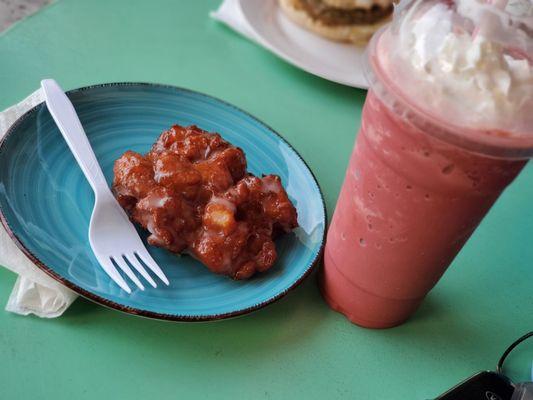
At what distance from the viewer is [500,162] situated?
2.49 feet

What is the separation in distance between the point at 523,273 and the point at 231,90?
2.50ft

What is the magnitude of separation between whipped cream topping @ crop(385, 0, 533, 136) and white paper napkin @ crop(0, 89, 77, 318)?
1.87 ft

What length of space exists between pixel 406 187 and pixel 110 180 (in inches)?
21.5

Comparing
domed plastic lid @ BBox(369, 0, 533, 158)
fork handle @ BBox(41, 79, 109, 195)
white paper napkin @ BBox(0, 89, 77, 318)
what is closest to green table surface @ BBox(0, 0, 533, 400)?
white paper napkin @ BBox(0, 89, 77, 318)

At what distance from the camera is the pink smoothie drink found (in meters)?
0.74

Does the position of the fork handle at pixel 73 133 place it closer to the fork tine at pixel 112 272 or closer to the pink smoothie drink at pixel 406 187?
the fork tine at pixel 112 272

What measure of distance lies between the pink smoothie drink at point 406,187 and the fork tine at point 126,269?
312 mm

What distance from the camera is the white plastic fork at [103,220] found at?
0.93 meters

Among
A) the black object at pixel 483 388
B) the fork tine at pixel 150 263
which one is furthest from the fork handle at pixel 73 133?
the black object at pixel 483 388

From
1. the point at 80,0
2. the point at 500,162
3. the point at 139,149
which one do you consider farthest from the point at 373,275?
the point at 80,0

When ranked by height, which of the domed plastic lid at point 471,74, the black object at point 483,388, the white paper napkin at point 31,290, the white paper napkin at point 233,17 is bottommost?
the white paper napkin at point 31,290

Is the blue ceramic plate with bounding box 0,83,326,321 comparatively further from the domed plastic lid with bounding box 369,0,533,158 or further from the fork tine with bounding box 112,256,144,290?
the domed plastic lid with bounding box 369,0,533,158

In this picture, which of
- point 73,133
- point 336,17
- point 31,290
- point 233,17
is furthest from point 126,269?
point 336,17

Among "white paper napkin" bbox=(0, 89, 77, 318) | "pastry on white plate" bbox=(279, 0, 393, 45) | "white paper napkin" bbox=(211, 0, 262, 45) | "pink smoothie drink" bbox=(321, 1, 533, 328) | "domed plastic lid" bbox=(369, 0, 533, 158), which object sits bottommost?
"white paper napkin" bbox=(0, 89, 77, 318)
